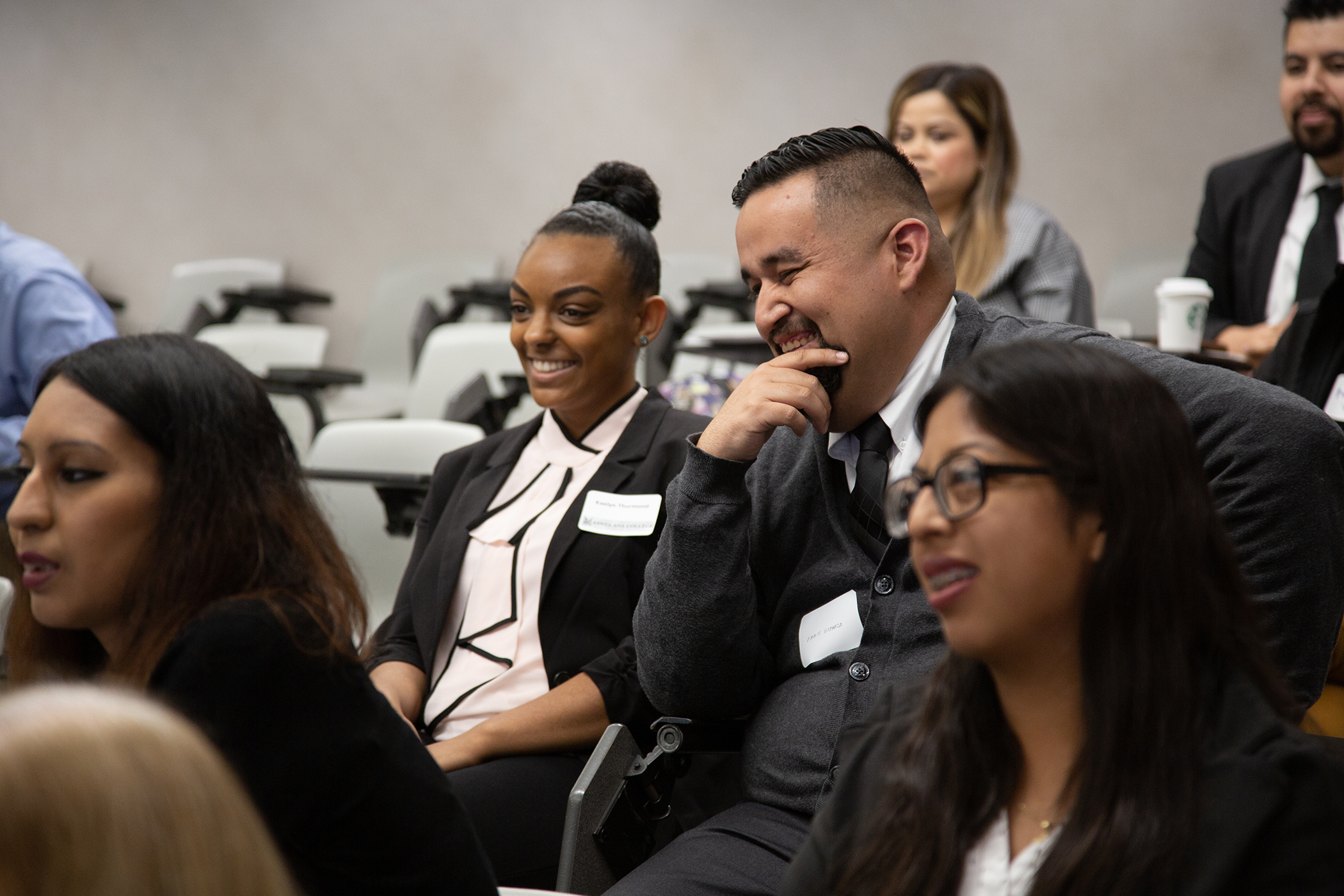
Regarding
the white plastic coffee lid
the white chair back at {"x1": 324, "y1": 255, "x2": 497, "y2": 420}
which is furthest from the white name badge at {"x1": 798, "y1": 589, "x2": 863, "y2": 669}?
the white chair back at {"x1": 324, "y1": 255, "x2": 497, "y2": 420}

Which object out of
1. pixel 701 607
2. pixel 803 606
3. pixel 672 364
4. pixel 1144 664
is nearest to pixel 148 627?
pixel 701 607

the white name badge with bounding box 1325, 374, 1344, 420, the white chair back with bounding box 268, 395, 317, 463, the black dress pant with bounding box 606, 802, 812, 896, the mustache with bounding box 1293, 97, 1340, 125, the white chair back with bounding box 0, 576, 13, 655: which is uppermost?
the mustache with bounding box 1293, 97, 1340, 125

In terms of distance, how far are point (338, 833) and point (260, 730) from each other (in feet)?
0.44

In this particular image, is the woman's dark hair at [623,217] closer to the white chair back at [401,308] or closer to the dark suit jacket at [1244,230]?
the dark suit jacket at [1244,230]

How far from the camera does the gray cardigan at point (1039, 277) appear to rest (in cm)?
296

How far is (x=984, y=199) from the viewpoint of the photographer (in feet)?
10.0

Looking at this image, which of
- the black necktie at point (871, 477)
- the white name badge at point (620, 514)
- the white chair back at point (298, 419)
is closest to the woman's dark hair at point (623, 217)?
the white name badge at point (620, 514)

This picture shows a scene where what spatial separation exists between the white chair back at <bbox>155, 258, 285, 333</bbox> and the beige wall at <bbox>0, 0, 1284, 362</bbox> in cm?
29

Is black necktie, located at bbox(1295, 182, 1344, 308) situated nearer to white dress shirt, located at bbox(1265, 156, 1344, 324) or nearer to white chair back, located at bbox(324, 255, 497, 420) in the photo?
white dress shirt, located at bbox(1265, 156, 1344, 324)

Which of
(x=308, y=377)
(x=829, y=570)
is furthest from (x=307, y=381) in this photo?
(x=829, y=570)

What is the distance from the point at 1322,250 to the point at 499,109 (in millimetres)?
4670

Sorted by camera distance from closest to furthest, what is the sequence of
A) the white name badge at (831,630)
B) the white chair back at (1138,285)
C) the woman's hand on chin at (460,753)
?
the white name badge at (831,630) → the woman's hand on chin at (460,753) → the white chair back at (1138,285)

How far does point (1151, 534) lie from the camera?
95 centimetres

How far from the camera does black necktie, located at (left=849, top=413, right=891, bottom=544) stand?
1638 millimetres
